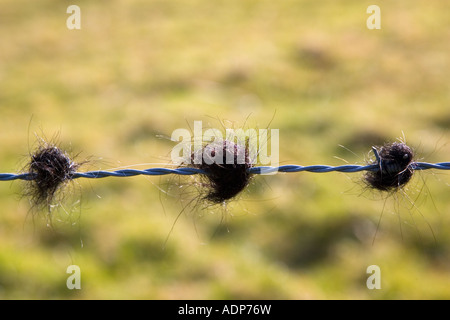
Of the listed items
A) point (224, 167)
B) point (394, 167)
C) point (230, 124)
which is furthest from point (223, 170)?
point (230, 124)

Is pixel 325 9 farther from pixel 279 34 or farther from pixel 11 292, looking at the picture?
pixel 11 292

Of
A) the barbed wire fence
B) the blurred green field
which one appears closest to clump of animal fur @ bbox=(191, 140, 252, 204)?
the barbed wire fence

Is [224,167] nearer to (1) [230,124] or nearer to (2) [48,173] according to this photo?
(2) [48,173]

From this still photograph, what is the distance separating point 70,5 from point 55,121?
22.3 feet

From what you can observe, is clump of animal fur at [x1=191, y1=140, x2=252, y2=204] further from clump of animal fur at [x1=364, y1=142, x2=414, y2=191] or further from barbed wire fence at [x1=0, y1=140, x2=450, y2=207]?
clump of animal fur at [x1=364, y1=142, x2=414, y2=191]

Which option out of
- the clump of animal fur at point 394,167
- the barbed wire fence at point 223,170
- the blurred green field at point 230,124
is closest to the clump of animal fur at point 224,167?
the barbed wire fence at point 223,170

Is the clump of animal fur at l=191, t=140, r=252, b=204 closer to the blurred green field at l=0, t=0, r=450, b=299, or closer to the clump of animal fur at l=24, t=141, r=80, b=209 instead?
the blurred green field at l=0, t=0, r=450, b=299

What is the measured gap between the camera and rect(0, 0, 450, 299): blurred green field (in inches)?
230

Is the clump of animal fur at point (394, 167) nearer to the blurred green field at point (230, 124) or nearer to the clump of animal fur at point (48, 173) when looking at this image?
the blurred green field at point (230, 124)

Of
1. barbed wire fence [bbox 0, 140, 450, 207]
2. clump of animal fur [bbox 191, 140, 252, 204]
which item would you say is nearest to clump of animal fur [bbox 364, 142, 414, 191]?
barbed wire fence [bbox 0, 140, 450, 207]

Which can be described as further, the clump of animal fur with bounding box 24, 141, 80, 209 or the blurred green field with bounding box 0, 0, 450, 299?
the blurred green field with bounding box 0, 0, 450, 299

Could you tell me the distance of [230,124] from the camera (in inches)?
254

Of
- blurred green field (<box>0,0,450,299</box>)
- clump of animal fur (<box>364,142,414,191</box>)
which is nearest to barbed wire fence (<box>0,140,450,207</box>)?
clump of animal fur (<box>364,142,414,191</box>)

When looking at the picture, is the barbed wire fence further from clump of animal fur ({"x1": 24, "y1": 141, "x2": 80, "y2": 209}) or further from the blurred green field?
the blurred green field
